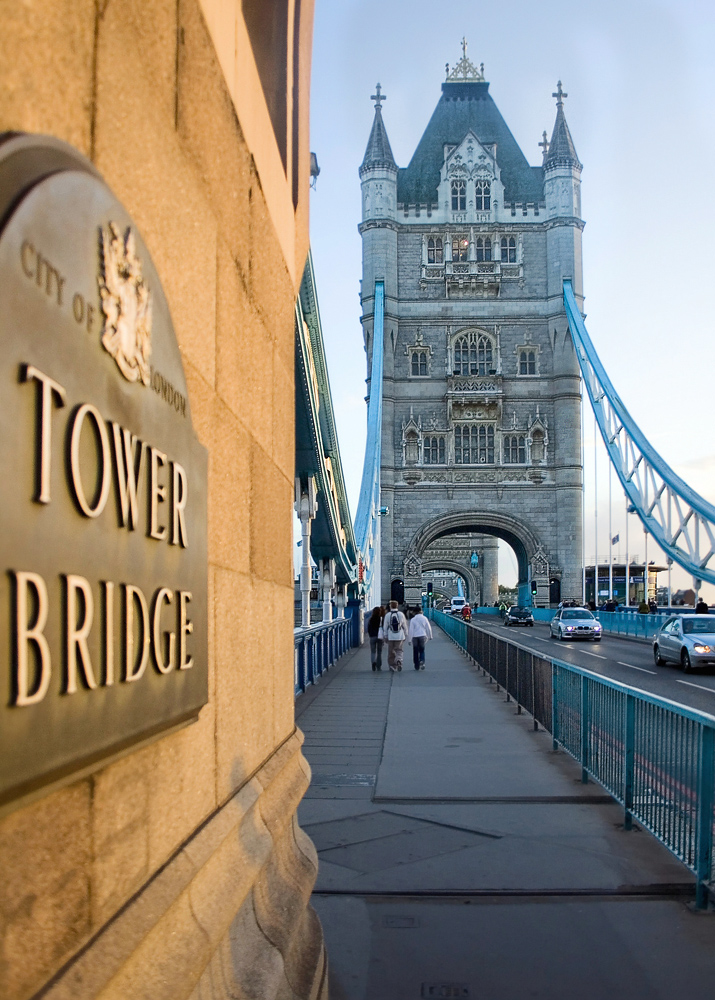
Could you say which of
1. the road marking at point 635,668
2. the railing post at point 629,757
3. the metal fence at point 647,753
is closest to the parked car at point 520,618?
the road marking at point 635,668

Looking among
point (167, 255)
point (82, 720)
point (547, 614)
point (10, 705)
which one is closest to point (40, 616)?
point (10, 705)

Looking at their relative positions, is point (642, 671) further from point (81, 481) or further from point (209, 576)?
point (81, 481)

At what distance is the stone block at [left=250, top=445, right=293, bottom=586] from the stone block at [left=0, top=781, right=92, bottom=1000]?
1.67 meters

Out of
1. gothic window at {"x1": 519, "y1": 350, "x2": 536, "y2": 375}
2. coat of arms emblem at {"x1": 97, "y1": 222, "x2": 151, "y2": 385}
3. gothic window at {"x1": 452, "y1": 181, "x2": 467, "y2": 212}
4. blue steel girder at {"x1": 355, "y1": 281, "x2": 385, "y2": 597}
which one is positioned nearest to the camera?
coat of arms emblem at {"x1": 97, "y1": 222, "x2": 151, "y2": 385}

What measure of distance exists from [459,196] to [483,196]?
4.93 ft

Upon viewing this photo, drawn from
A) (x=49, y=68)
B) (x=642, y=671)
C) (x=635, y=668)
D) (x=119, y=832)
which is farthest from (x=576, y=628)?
(x=49, y=68)

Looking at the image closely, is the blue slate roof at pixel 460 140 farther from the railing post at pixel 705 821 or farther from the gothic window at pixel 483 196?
the railing post at pixel 705 821

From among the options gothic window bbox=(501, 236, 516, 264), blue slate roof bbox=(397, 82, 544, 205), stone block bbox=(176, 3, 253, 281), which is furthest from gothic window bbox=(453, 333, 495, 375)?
stone block bbox=(176, 3, 253, 281)

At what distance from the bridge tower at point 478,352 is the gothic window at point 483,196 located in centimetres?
6

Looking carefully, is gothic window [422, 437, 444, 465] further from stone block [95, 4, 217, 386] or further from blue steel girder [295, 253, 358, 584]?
stone block [95, 4, 217, 386]

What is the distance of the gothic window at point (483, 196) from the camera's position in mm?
61250

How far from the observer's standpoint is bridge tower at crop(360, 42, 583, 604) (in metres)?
56.4

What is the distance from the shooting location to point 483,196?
6150 centimetres

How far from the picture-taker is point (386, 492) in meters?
56.2
